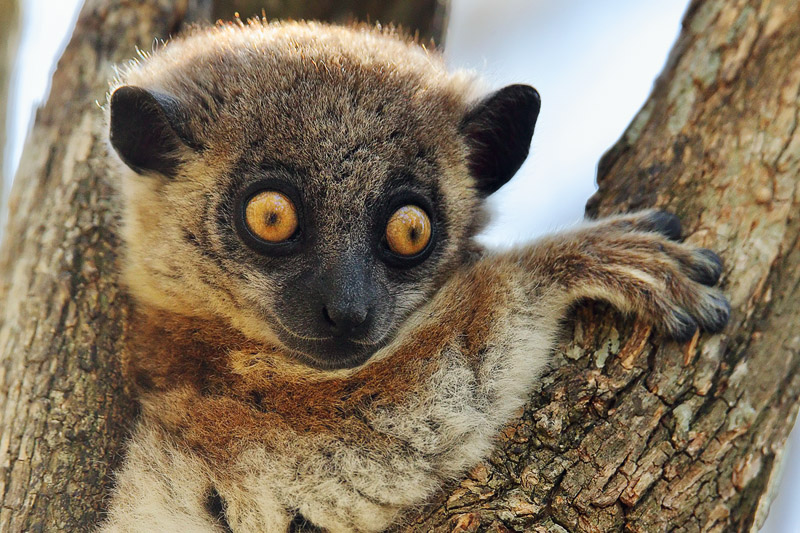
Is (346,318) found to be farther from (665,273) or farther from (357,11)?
(357,11)

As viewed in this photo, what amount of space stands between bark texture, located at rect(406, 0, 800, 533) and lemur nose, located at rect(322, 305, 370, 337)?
708 mm

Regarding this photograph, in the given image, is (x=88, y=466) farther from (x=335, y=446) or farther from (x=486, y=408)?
(x=486, y=408)

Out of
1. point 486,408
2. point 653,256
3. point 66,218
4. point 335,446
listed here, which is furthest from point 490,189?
point 66,218

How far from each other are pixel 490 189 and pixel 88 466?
86.9 inches

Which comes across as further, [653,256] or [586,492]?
[653,256]

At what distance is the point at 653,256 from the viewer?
9.41 ft

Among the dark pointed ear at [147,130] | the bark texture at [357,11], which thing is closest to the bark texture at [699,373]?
Result: the dark pointed ear at [147,130]

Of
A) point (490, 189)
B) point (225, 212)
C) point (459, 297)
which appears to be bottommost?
point (459, 297)

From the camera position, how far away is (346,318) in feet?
9.24

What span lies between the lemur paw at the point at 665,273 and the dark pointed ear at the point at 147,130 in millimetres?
1848

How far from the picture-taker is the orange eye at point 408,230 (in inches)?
120

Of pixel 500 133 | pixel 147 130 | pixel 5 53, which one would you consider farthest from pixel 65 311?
pixel 5 53

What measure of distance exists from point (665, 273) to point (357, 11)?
3.38 meters

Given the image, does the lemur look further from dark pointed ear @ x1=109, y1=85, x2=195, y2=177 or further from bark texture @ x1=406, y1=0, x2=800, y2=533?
bark texture @ x1=406, y1=0, x2=800, y2=533
